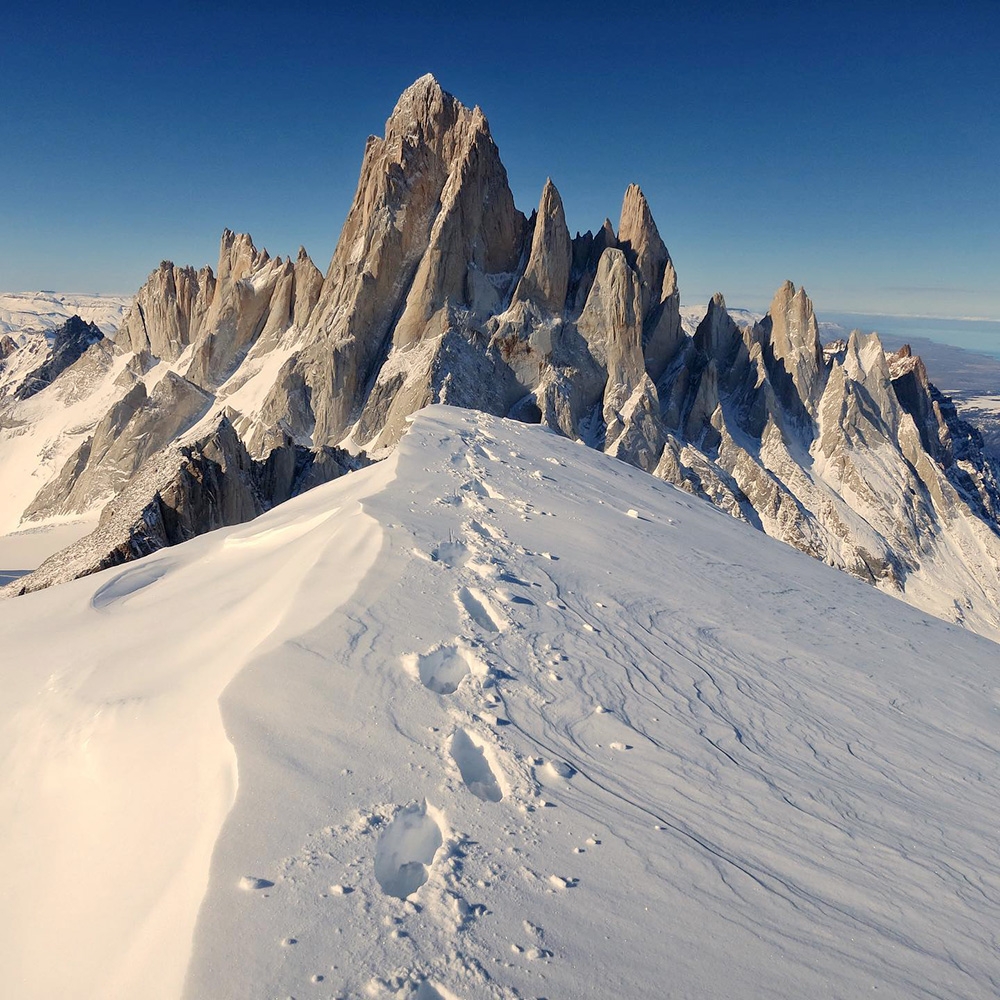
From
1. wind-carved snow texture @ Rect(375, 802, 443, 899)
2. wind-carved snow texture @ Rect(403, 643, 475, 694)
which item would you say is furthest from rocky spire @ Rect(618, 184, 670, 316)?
wind-carved snow texture @ Rect(375, 802, 443, 899)

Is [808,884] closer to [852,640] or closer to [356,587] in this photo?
[356,587]

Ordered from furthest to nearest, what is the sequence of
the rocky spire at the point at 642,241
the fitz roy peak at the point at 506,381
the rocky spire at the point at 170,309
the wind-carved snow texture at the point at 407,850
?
1. the rocky spire at the point at 170,309
2. the rocky spire at the point at 642,241
3. the fitz roy peak at the point at 506,381
4. the wind-carved snow texture at the point at 407,850

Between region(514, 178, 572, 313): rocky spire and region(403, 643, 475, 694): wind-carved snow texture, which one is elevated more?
region(514, 178, 572, 313): rocky spire

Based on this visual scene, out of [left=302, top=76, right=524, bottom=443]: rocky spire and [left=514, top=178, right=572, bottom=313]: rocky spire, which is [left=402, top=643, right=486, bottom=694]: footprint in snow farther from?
[left=514, top=178, right=572, bottom=313]: rocky spire

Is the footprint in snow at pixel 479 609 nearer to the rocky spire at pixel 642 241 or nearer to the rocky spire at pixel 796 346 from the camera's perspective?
the rocky spire at pixel 642 241

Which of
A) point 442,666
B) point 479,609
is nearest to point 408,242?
point 479,609

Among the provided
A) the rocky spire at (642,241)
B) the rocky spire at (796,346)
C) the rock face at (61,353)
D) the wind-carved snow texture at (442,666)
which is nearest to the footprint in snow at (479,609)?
the wind-carved snow texture at (442,666)
